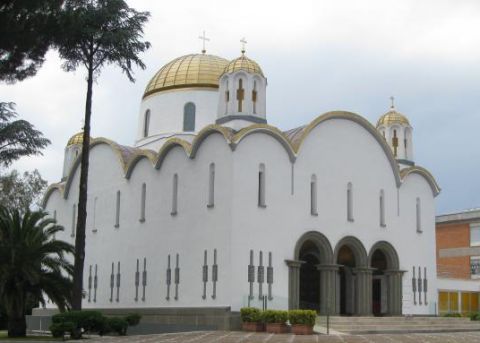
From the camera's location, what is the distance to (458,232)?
176ft

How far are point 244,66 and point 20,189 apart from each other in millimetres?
26244

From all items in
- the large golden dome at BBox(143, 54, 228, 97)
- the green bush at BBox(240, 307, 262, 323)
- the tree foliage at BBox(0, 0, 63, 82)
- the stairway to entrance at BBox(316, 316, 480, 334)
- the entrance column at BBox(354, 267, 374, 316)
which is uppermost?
the large golden dome at BBox(143, 54, 228, 97)

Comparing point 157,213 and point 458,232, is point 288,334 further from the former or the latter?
point 458,232

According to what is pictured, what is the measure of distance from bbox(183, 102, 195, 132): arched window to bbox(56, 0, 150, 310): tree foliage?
10.3 meters

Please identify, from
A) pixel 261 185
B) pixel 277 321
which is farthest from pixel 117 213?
pixel 277 321

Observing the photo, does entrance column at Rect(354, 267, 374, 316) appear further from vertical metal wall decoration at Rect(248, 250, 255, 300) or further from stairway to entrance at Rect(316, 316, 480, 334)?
vertical metal wall decoration at Rect(248, 250, 255, 300)

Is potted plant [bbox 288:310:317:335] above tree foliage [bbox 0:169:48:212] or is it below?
below

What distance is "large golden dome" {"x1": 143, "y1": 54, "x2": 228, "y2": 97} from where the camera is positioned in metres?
41.4

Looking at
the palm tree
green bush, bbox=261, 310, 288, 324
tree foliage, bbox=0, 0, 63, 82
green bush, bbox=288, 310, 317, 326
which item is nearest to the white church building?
green bush, bbox=261, 310, 288, 324

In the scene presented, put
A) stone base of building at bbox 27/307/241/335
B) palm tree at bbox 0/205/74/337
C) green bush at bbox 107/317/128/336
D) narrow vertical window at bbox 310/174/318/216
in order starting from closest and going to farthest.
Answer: green bush at bbox 107/317/128/336, palm tree at bbox 0/205/74/337, stone base of building at bbox 27/307/241/335, narrow vertical window at bbox 310/174/318/216

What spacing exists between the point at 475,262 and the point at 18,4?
39.4 meters

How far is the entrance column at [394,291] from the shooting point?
36.5 metres

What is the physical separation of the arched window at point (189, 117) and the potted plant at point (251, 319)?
1386 cm

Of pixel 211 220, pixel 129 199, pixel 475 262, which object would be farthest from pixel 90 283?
pixel 475 262
